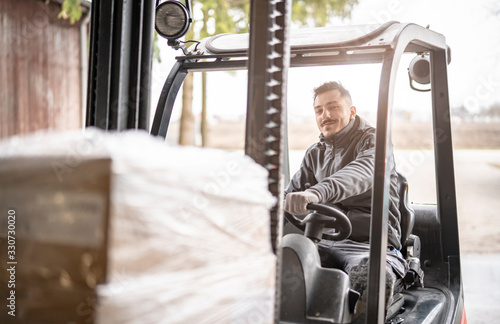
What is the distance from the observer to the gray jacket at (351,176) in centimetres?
257

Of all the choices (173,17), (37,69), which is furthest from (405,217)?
(37,69)

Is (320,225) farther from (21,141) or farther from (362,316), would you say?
(21,141)

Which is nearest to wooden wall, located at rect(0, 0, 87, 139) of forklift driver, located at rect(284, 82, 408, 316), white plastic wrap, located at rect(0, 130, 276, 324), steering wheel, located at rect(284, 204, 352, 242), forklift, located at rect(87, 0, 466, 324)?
forklift, located at rect(87, 0, 466, 324)

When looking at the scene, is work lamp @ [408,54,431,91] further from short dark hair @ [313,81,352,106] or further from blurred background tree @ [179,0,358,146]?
blurred background tree @ [179,0,358,146]

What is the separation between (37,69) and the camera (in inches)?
341

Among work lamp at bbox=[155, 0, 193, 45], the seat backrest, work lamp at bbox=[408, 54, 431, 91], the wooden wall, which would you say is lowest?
the seat backrest

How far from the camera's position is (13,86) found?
26.6 ft

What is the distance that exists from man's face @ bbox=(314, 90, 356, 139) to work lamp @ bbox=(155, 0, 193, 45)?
3.03 ft

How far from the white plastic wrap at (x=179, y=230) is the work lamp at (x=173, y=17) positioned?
1247mm

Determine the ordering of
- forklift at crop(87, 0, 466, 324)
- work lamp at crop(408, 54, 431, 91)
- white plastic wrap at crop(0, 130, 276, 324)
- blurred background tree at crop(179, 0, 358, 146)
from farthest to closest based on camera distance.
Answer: blurred background tree at crop(179, 0, 358, 146) < work lamp at crop(408, 54, 431, 91) < forklift at crop(87, 0, 466, 324) < white plastic wrap at crop(0, 130, 276, 324)

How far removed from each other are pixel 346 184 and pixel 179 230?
1542 mm

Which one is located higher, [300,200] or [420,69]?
[420,69]

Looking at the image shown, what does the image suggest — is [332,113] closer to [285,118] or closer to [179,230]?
[285,118]

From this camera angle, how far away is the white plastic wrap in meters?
1.03
